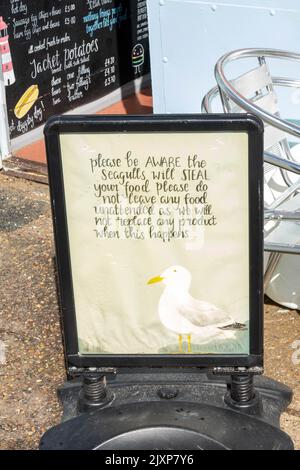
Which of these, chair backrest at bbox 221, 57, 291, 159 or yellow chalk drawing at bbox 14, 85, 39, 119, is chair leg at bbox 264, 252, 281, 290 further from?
yellow chalk drawing at bbox 14, 85, 39, 119

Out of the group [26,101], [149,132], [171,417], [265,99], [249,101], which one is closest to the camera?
[149,132]

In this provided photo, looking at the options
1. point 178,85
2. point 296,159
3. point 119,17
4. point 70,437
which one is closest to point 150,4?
point 178,85

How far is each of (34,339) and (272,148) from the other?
1.55 metres

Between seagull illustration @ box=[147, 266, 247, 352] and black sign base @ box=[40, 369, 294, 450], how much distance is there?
0.26 metres

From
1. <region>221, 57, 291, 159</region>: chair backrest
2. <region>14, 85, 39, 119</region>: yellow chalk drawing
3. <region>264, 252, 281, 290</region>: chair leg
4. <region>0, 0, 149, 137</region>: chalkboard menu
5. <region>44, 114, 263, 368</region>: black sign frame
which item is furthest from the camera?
<region>14, 85, 39, 119</region>: yellow chalk drawing

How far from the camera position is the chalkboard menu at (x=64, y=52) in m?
6.01

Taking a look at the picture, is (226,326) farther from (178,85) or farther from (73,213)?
(178,85)

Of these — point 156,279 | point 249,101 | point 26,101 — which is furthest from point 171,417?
point 26,101

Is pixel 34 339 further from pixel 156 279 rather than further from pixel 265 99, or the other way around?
pixel 265 99

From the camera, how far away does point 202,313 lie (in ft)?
9.91

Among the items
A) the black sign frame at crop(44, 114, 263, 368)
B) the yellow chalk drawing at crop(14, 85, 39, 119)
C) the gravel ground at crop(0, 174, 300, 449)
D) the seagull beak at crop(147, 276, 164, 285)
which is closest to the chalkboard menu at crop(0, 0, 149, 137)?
the yellow chalk drawing at crop(14, 85, 39, 119)

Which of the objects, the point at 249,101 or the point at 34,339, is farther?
the point at 34,339

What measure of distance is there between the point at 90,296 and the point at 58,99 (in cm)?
378

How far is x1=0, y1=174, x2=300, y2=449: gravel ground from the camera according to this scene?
3516mm
